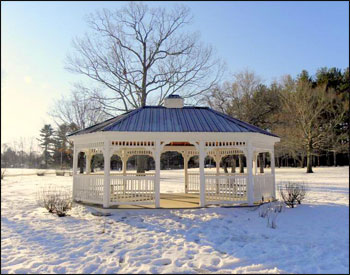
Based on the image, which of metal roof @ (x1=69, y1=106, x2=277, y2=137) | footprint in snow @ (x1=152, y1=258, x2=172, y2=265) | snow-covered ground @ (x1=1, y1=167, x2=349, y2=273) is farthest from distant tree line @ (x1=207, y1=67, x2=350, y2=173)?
footprint in snow @ (x1=152, y1=258, x2=172, y2=265)

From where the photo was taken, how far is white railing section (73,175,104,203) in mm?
10680

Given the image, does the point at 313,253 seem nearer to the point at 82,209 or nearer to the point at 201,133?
the point at 201,133

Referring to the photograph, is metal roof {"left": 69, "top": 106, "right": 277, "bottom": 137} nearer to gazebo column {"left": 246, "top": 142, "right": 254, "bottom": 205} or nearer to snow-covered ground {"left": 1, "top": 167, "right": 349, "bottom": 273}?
gazebo column {"left": 246, "top": 142, "right": 254, "bottom": 205}

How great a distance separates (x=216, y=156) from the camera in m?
14.5

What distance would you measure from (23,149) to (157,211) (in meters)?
81.8

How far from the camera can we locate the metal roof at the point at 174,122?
396 inches

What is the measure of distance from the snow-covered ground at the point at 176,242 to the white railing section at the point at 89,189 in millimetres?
912

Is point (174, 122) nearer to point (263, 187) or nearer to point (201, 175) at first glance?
point (201, 175)

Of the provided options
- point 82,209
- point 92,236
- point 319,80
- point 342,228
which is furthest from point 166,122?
point 319,80

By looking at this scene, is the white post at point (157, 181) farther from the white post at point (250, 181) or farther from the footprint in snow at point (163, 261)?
the footprint in snow at point (163, 261)

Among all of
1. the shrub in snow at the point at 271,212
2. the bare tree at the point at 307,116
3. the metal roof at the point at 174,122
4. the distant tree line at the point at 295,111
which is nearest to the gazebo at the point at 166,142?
the metal roof at the point at 174,122

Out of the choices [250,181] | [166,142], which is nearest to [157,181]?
[166,142]

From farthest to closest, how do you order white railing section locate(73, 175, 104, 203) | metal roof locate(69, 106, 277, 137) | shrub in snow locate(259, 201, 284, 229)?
white railing section locate(73, 175, 104, 203) < metal roof locate(69, 106, 277, 137) < shrub in snow locate(259, 201, 284, 229)

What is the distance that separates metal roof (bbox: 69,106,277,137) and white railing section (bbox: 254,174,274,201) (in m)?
1.84
